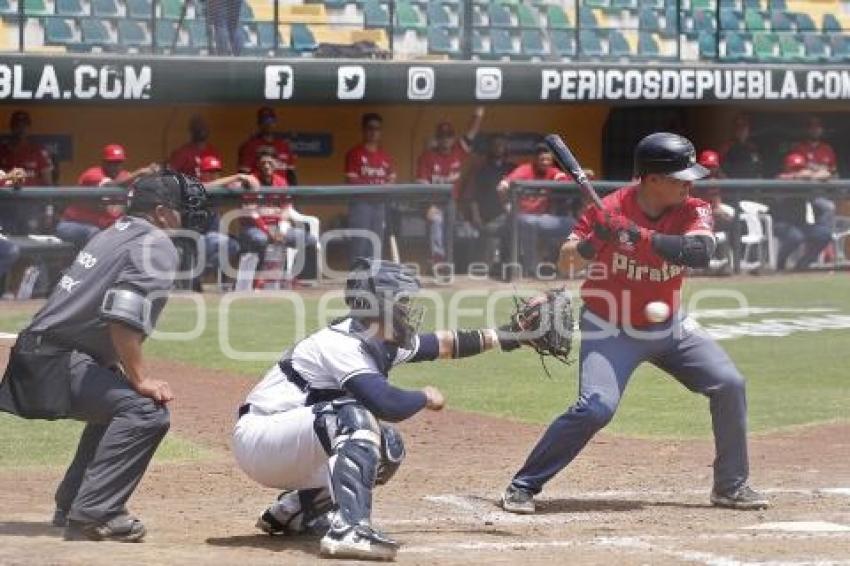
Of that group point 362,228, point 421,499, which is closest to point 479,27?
point 362,228

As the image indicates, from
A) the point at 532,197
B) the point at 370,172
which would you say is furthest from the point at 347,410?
the point at 370,172

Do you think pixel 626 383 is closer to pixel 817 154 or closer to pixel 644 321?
pixel 644 321

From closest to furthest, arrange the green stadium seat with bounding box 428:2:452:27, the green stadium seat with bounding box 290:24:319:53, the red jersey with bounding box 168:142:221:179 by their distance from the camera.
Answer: the red jersey with bounding box 168:142:221:179
the green stadium seat with bounding box 290:24:319:53
the green stadium seat with bounding box 428:2:452:27

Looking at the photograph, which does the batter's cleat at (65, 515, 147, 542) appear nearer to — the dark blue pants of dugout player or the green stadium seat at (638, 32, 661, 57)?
the dark blue pants of dugout player

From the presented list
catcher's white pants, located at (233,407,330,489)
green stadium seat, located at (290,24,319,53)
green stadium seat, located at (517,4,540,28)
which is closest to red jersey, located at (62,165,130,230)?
green stadium seat, located at (290,24,319,53)

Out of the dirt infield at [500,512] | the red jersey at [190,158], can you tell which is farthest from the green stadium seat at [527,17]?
the dirt infield at [500,512]

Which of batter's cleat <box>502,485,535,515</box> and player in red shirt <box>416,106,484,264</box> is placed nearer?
batter's cleat <box>502,485,535,515</box>

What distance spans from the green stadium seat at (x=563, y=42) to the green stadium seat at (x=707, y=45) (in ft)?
6.91

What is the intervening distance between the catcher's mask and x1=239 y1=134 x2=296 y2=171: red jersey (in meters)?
12.1

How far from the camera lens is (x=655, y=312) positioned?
7.85m

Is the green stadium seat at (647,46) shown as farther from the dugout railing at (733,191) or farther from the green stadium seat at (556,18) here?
the dugout railing at (733,191)

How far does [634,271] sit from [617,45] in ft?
51.1

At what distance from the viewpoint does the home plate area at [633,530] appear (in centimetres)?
675

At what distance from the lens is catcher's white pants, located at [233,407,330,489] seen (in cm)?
670
